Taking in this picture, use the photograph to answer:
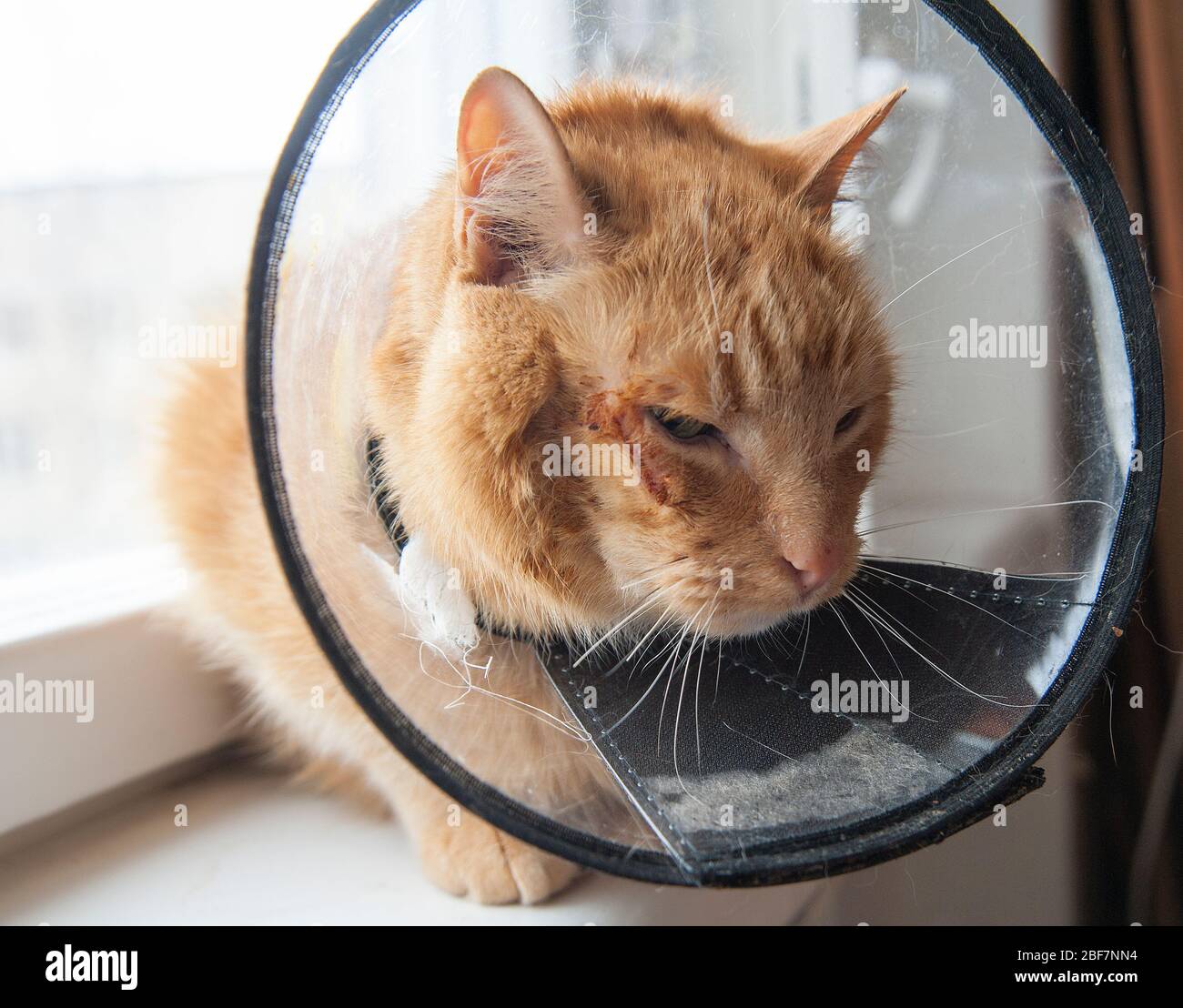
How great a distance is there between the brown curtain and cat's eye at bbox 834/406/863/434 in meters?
0.77

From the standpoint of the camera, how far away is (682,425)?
0.73 metres

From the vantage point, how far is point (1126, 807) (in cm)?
161

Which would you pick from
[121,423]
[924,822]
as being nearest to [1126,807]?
[924,822]

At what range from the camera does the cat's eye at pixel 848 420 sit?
0.86 meters

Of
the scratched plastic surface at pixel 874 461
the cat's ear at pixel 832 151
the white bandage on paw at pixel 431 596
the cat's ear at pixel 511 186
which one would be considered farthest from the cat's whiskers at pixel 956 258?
the white bandage on paw at pixel 431 596

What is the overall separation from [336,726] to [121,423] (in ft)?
1.65

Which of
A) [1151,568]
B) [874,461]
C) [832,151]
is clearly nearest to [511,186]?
[832,151]

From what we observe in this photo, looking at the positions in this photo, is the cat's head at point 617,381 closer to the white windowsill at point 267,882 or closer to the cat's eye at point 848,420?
the cat's eye at point 848,420

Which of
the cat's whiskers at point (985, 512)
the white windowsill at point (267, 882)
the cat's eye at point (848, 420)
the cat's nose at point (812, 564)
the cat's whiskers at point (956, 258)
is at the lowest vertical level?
the white windowsill at point (267, 882)

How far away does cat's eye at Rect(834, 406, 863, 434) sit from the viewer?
86 cm

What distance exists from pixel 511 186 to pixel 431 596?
0.36 metres

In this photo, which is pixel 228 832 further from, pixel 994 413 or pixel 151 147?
pixel 994 413

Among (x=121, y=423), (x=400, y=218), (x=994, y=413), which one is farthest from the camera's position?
(x=121, y=423)

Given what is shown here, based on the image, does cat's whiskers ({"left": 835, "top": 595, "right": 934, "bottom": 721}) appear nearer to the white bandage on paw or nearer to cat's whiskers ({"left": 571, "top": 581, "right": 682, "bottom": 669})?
cat's whiskers ({"left": 571, "top": 581, "right": 682, "bottom": 669})
